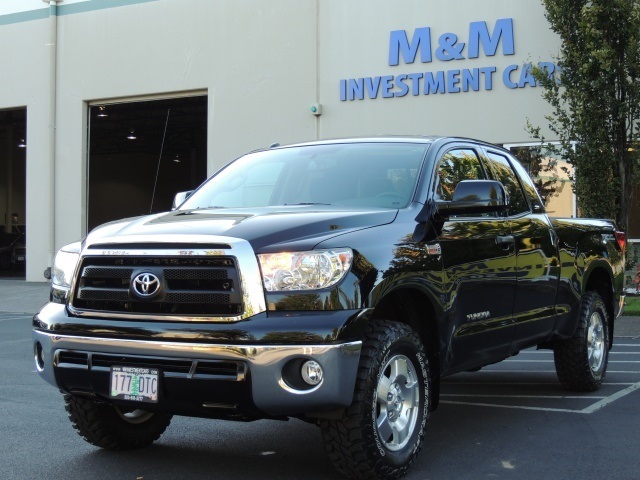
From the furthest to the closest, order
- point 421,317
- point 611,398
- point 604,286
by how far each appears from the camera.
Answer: point 604,286 < point 611,398 < point 421,317

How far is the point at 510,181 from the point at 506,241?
0.83 metres

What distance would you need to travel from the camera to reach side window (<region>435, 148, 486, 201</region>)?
5.72m

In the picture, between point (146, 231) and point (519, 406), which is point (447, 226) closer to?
point (146, 231)

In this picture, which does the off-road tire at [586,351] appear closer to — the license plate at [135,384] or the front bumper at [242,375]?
the front bumper at [242,375]

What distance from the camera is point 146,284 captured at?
4590 millimetres

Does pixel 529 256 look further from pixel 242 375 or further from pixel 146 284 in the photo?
pixel 146 284

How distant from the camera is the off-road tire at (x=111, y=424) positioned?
5371mm

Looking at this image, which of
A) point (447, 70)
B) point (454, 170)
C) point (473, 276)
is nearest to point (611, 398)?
point (473, 276)

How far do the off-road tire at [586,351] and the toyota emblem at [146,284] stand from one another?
3.91 metres

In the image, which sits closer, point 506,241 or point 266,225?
point 266,225

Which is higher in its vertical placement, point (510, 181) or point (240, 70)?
point (240, 70)

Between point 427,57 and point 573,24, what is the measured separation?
327 centimetres

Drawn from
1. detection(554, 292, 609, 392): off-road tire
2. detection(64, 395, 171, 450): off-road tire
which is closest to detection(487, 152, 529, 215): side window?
detection(554, 292, 609, 392): off-road tire

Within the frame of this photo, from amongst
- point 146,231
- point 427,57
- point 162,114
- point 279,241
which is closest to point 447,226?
point 279,241
